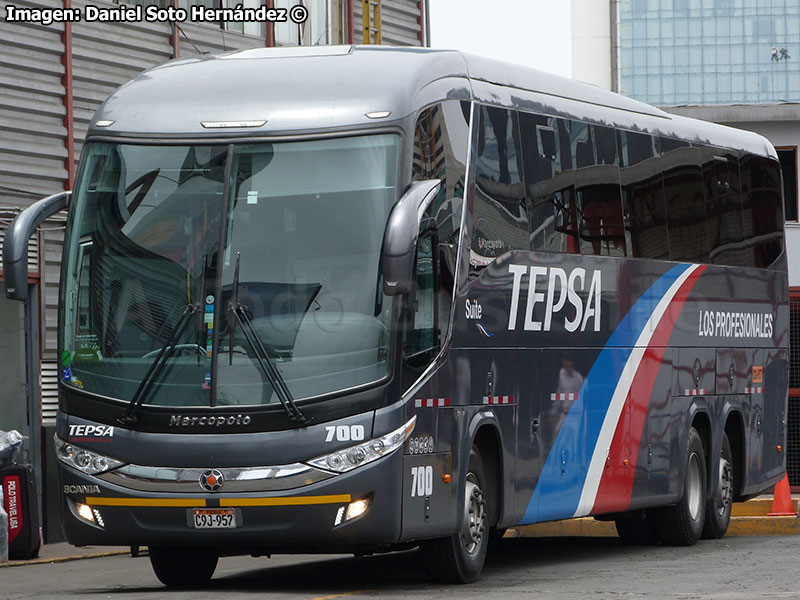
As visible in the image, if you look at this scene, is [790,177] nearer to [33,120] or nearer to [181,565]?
[33,120]

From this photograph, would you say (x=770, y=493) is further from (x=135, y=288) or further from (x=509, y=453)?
(x=135, y=288)

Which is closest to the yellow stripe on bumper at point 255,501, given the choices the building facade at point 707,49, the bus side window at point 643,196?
the bus side window at point 643,196

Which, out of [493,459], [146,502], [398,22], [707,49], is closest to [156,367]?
[146,502]

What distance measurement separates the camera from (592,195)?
50.6 feet

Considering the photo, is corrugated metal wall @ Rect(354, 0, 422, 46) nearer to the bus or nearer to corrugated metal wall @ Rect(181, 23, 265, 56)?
corrugated metal wall @ Rect(181, 23, 265, 56)

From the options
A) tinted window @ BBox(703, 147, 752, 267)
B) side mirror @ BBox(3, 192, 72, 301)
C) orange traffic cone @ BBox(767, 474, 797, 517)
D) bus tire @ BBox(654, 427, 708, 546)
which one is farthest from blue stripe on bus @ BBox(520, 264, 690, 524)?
orange traffic cone @ BBox(767, 474, 797, 517)

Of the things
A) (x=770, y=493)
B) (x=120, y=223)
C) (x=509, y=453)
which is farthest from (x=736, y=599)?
(x=770, y=493)

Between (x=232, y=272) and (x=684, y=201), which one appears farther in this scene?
(x=684, y=201)

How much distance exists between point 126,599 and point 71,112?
32.0 feet

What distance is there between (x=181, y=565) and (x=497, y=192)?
373 centimetres

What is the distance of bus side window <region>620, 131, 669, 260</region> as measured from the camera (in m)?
16.2

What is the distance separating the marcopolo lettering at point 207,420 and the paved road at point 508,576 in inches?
45.8

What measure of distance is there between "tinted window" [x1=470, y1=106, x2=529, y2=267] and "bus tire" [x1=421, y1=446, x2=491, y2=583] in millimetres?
1565

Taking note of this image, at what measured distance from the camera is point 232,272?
11672 mm
